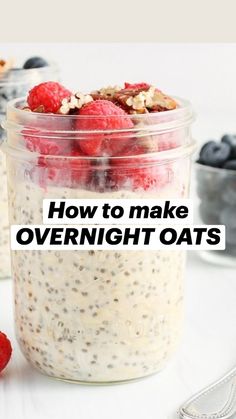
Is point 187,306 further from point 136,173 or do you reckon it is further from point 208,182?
point 136,173

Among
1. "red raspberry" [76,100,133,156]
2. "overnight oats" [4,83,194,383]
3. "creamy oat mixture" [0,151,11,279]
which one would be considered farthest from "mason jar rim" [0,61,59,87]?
"red raspberry" [76,100,133,156]

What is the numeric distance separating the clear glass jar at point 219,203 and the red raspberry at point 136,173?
516mm

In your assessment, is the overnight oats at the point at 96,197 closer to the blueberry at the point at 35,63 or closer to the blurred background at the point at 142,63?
the blueberry at the point at 35,63

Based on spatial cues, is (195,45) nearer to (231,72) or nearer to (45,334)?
(231,72)

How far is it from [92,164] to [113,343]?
0.72ft

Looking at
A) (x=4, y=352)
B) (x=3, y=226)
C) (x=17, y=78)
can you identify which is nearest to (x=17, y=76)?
(x=17, y=78)

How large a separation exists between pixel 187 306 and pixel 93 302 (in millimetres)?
345

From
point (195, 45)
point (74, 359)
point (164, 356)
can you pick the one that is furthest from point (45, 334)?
point (195, 45)

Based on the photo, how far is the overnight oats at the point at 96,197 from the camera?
94 cm

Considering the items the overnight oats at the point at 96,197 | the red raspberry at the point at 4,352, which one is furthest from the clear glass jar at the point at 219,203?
the red raspberry at the point at 4,352

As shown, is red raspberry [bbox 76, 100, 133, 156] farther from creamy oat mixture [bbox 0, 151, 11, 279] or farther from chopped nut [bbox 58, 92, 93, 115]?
creamy oat mixture [bbox 0, 151, 11, 279]

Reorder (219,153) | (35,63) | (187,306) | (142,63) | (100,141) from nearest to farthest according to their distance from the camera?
(100,141)
(187,306)
(35,63)
(219,153)
(142,63)

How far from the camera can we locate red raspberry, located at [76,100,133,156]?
0.93m

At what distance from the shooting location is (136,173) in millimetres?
947
